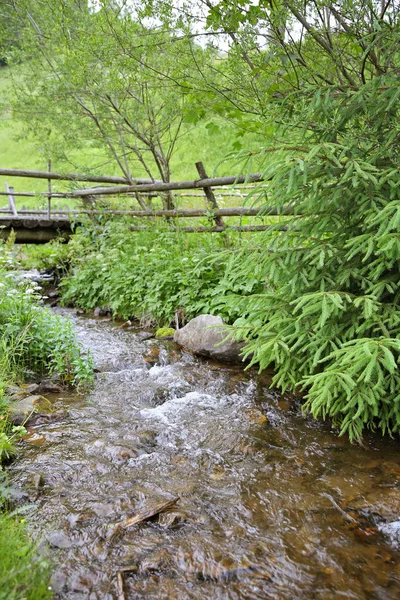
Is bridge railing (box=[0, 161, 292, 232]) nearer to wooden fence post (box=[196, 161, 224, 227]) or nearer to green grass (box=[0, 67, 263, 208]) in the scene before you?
wooden fence post (box=[196, 161, 224, 227])

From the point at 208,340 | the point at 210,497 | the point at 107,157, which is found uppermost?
the point at 107,157

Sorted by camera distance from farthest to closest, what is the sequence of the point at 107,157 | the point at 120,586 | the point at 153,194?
the point at 153,194 → the point at 107,157 → the point at 120,586

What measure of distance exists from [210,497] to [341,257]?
77.1 inches

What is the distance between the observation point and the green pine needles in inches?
109

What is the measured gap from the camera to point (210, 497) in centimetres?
269

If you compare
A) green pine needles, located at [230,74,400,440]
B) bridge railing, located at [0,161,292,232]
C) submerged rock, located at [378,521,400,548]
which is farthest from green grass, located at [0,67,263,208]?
submerged rock, located at [378,521,400,548]

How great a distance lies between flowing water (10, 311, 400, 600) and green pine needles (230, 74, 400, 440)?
1.42 ft

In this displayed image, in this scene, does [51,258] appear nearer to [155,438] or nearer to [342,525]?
[155,438]

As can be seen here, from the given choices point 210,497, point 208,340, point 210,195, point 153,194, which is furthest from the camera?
point 153,194

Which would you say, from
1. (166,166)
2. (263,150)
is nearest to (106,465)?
(263,150)

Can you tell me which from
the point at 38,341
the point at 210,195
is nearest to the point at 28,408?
the point at 38,341

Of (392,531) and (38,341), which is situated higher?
(38,341)

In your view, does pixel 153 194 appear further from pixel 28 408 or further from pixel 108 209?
pixel 28 408

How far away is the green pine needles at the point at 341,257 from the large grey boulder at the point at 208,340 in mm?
1333
